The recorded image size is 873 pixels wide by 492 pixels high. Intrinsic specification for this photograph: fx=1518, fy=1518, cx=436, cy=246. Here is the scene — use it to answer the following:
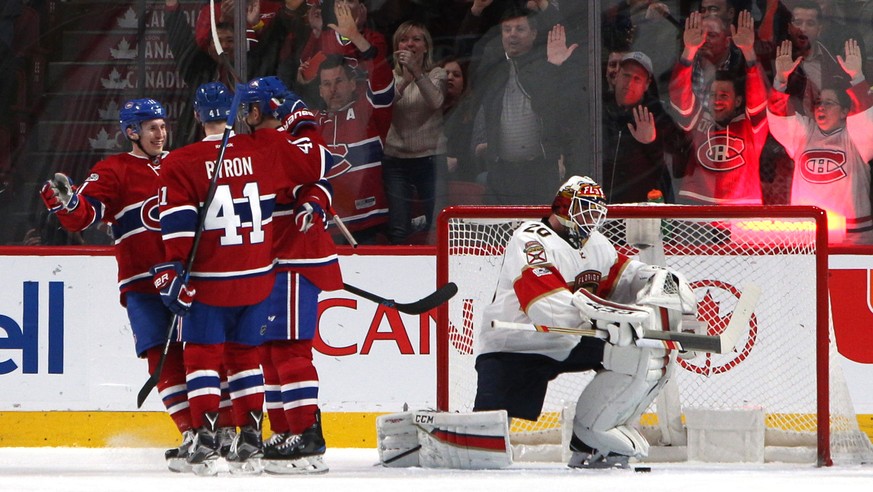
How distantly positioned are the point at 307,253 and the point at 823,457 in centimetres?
173

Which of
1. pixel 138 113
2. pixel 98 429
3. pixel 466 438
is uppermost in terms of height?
pixel 138 113

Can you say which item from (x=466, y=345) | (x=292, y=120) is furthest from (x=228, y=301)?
(x=466, y=345)

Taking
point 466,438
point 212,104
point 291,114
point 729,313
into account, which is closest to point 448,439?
point 466,438

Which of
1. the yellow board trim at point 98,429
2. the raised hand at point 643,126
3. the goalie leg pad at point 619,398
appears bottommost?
the yellow board trim at point 98,429

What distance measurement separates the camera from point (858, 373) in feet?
18.2

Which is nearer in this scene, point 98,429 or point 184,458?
point 184,458

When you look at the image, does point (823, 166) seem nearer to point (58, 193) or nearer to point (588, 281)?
point (588, 281)

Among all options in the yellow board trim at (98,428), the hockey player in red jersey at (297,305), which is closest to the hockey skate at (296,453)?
the hockey player in red jersey at (297,305)

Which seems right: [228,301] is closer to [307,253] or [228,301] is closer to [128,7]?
[307,253]

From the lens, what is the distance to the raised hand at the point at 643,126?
5879mm

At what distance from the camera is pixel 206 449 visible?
14.5 feet

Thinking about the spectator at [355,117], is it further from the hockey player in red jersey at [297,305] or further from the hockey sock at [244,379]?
the hockey sock at [244,379]

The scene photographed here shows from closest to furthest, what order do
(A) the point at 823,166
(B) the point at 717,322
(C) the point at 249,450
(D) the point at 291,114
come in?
(C) the point at 249,450
(D) the point at 291,114
(B) the point at 717,322
(A) the point at 823,166

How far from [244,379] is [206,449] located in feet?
0.83
